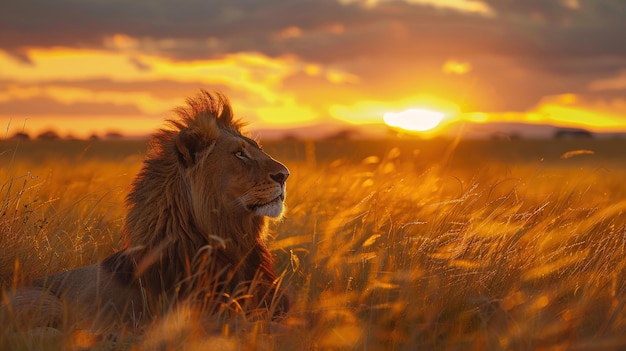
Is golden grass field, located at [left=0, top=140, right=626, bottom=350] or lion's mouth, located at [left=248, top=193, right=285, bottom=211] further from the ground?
lion's mouth, located at [left=248, top=193, right=285, bottom=211]

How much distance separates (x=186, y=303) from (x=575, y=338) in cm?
205

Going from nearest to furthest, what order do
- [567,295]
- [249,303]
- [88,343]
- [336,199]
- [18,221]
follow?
[88,343], [249,303], [567,295], [18,221], [336,199]

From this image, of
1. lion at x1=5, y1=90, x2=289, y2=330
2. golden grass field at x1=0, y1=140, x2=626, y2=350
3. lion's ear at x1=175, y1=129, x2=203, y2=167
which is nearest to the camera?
golden grass field at x1=0, y1=140, x2=626, y2=350

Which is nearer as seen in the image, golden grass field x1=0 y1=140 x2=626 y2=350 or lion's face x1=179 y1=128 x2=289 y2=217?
golden grass field x1=0 y1=140 x2=626 y2=350

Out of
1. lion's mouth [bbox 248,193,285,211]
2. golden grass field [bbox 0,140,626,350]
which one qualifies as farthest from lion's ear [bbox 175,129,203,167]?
golden grass field [bbox 0,140,626,350]

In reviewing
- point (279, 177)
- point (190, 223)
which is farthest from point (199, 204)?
point (279, 177)

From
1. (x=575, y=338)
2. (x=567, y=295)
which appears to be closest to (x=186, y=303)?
(x=575, y=338)

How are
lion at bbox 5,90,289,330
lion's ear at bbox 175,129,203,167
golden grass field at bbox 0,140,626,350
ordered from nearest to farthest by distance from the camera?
golden grass field at bbox 0,140,626,350
lion at bbox 5,90,289,330
lion's ear at bbox 175,129,203,167

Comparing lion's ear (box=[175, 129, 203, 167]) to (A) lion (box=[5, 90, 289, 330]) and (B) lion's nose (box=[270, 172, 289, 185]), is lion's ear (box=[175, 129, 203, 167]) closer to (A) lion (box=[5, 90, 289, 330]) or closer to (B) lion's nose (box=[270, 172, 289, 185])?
(A) lion (box=[5, 90, 289, 330])

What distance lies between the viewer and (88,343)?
368 centimetres

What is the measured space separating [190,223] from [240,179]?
1.32 ft

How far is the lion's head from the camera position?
440cm

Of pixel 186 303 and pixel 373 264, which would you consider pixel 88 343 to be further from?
pixel 373 264

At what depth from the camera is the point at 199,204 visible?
4418 millimetres
